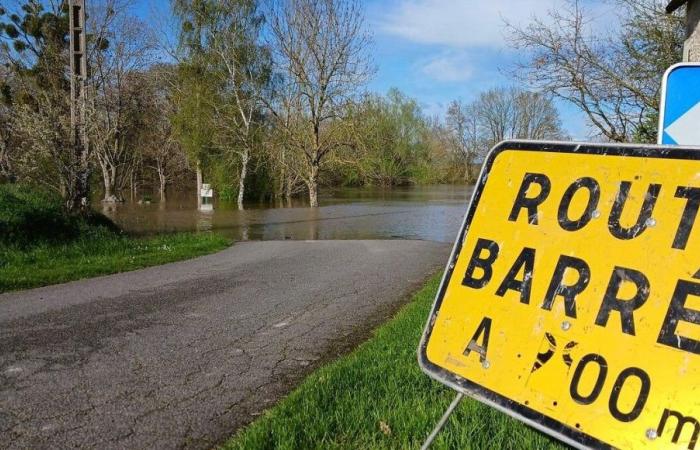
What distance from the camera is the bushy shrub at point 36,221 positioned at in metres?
11.0

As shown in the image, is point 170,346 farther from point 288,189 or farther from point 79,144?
point 288,189

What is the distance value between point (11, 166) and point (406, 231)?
737 inches

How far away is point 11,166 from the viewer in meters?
23.9

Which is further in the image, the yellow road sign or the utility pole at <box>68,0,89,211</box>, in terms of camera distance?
the utility pole at <box>68,0,89,211</box>

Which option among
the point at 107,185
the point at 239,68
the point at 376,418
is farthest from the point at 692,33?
the point at 107,185

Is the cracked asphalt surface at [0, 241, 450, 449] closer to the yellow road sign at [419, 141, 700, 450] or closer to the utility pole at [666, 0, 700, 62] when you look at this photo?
the yellow road sign at [419, 141, 700, 450]

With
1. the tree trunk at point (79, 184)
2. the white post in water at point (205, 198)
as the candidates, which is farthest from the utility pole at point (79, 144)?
the white post in water at point (205, 198)

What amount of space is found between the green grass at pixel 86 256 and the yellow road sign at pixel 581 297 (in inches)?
322

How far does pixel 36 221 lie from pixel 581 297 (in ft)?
41.7

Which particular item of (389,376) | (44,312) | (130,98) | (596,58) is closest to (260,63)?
(130,98)

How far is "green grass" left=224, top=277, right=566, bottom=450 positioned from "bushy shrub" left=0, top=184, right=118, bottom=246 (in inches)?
379

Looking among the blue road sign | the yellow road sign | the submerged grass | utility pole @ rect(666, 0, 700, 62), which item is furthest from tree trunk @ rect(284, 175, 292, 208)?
the yellow road sign

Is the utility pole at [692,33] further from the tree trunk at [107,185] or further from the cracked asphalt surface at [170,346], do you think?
the tree trunk at [107,185]

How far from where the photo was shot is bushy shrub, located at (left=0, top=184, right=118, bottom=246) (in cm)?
1101
